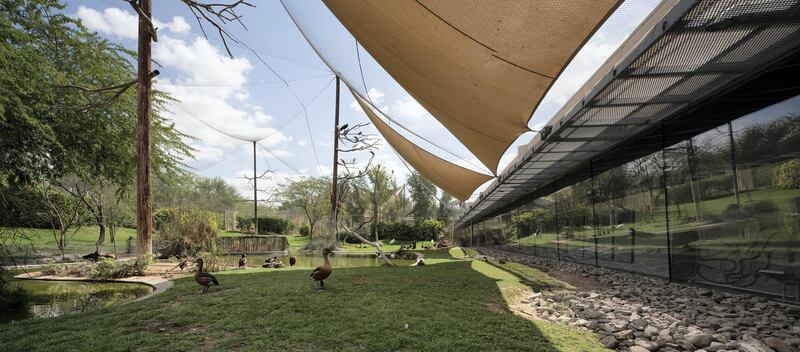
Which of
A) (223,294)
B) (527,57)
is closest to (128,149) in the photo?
(223,294)

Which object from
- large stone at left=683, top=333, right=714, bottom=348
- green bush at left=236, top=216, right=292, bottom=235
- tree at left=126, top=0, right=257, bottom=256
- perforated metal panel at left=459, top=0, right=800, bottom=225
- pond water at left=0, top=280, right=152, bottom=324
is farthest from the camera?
green bush at left=236, top=216, right=292, bottom=235

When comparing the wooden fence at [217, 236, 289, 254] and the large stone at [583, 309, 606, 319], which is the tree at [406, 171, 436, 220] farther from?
the large stone at [583, 309, 606, 319]

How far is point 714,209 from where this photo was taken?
4809mm

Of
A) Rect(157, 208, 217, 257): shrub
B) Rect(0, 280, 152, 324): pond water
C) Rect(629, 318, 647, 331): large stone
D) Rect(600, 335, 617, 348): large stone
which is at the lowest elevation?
Rect(600, 335, 617, 348): large stone

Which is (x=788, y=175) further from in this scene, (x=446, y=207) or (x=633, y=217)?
(x=446, y=207)

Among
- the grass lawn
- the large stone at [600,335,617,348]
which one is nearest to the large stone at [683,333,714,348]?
the large stone at [600,335,617,348]

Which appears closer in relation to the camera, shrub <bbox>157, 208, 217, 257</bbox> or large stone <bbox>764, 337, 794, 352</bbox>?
large stone <bbox>764, 337, 794, 352</bbox>

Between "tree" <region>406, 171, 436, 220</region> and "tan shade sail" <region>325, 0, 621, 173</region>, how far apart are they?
97.2 ft

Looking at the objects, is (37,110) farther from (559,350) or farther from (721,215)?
(721,215)

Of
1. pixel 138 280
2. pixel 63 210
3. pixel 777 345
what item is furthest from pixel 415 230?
pixel 777 345

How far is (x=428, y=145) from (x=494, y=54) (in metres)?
5.81

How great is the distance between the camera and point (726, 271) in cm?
463

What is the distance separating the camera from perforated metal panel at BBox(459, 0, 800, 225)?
2658 mm

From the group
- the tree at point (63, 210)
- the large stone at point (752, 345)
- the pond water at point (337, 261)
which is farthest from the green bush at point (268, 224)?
the large stone at point (752, 345)
